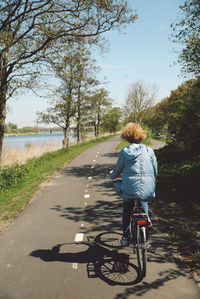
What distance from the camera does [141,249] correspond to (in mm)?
3336

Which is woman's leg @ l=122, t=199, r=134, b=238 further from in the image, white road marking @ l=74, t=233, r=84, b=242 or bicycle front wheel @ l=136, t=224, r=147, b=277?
white road marking @ l=74, t=233, r=84, b=242

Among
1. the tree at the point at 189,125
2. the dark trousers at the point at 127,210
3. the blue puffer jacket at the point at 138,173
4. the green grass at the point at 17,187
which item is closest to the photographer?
the blue puffer jacket at the point at 138,173

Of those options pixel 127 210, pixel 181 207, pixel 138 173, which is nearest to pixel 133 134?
pixel 138 173

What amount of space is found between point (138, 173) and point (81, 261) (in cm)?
177

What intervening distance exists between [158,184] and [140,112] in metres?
32.3

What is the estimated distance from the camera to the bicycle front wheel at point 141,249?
10.3 ft

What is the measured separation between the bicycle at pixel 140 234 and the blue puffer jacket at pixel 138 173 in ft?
0.66

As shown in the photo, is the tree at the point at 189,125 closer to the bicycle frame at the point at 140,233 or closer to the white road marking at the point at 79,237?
the bicycle frame at the point at 140,233

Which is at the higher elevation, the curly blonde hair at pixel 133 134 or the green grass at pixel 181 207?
the curly blonde hair at pixel 133 134

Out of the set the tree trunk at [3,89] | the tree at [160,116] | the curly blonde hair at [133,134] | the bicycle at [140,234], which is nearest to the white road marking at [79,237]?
the bicycle at [140,234]

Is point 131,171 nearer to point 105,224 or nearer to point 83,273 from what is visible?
point 83,273

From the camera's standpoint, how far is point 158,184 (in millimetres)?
8734

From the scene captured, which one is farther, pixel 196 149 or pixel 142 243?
pixel 196 149

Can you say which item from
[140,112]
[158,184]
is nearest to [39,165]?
[158,184]
